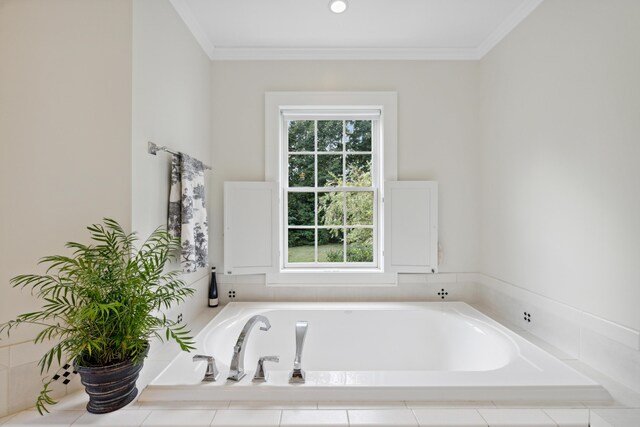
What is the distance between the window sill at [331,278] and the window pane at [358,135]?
1.02 m

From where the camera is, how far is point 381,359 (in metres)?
2.21

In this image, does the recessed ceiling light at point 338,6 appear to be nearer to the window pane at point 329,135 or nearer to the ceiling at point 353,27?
the ceiling at point 353,27

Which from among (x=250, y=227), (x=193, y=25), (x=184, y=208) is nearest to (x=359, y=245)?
(x=250, y=227)

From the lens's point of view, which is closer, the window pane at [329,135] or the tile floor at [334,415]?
the tile floor at [334,415]

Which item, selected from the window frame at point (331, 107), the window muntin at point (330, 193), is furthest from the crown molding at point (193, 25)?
the window muntin at point (330, 193)

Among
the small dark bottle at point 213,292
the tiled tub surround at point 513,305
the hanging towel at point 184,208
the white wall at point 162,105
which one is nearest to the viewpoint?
the tiled tub surround at point 513,305

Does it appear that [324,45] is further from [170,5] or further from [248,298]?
[248,298]

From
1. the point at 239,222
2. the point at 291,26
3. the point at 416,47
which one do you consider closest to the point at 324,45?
the point at 291,26

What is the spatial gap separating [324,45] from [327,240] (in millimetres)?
1492

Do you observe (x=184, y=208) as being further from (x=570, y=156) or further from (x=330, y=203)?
(x=570, y=156)

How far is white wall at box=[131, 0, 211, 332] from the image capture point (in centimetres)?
152

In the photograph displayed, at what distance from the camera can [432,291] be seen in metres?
2.50

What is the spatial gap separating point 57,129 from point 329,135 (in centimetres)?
177

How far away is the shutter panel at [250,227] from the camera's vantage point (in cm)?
244
